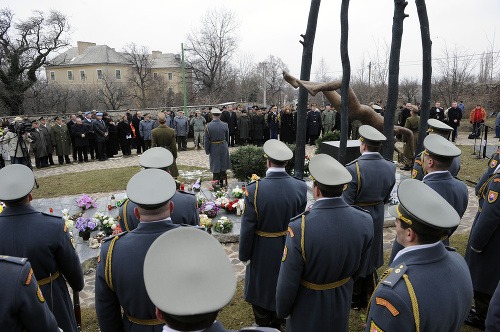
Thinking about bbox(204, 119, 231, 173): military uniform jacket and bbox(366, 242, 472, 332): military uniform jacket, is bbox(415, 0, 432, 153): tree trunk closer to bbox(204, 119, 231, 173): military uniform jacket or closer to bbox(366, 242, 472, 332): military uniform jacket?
bbox(366, 242, 472, 332): military uniform jacket

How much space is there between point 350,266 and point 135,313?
156cm

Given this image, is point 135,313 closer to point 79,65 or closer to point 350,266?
point 350,266

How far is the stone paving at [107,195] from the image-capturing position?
213 inches

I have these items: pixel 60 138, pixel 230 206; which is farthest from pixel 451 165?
pixel 60 138

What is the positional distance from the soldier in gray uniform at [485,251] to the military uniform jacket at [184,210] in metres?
2.90

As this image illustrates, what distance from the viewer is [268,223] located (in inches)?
151

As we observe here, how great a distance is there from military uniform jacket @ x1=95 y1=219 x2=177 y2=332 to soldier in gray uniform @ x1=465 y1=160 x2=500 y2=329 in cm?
313

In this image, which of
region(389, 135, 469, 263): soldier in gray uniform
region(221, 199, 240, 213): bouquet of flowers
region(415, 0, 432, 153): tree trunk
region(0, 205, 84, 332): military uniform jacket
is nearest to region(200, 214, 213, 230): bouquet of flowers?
region(221, 199, 240, 213): bouquet of flowers

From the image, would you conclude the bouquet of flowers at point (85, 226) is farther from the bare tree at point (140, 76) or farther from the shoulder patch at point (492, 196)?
the bare tree at point (140, 76)

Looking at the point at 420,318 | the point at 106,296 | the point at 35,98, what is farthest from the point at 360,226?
the point at 35,98

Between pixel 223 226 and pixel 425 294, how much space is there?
4957mm

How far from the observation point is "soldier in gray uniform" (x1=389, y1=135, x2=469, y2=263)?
370cm

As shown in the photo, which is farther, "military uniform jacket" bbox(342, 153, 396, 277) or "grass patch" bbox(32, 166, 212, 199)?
"grass patch" bbox(32, 166, 212, 199)

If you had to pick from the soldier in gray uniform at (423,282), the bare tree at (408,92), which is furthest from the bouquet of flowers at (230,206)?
the bare tree at (408,92)
